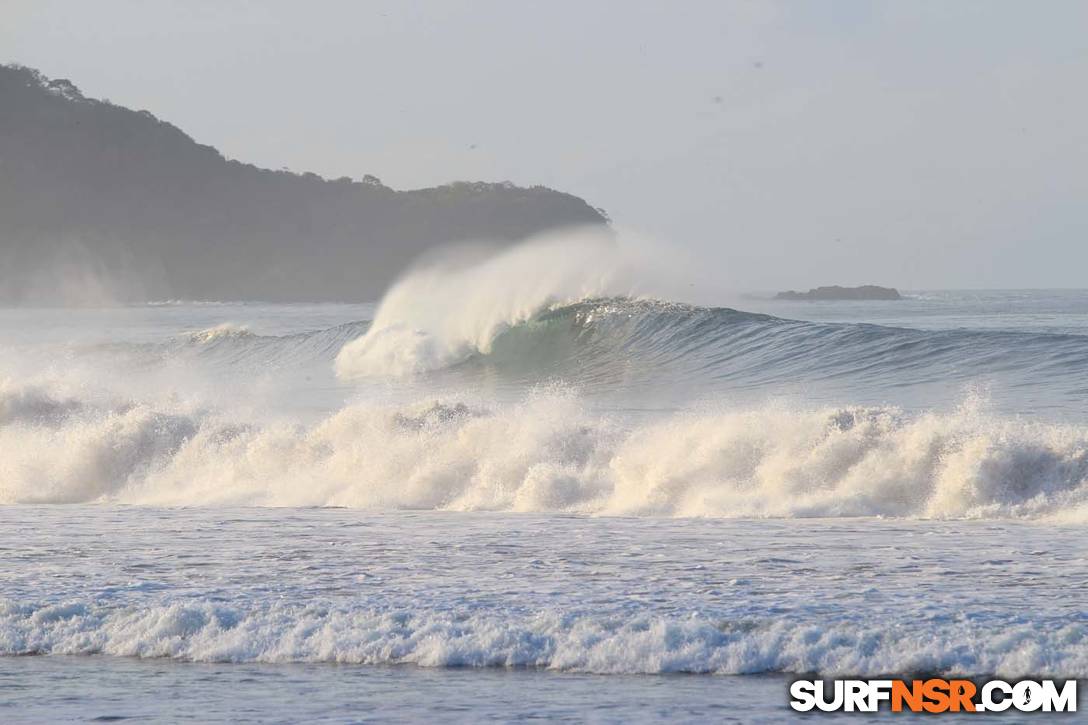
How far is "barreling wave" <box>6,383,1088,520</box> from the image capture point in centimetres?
1334

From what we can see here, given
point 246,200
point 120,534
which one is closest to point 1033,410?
point 120,534

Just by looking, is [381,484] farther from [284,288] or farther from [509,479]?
[284,288]

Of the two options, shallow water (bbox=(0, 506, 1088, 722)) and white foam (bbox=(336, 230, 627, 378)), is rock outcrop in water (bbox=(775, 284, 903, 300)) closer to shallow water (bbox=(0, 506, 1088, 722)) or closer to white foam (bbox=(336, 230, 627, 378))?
white foam (bbox=(336, 230, 627, 378))

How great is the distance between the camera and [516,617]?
8781mm

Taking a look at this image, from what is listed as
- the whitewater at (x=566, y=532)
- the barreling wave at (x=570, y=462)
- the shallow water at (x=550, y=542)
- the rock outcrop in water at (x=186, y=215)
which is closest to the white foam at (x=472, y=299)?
the whitewater at (x=566, y=532)

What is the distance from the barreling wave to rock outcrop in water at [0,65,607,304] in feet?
376

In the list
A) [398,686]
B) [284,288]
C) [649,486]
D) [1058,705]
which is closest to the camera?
[1058,705]

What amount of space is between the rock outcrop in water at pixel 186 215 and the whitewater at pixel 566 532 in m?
111

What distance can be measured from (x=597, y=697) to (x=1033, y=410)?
39.8 feet

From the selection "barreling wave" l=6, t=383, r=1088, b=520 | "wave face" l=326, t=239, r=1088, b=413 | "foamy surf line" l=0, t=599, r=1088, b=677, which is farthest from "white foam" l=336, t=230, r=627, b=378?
"foamy surf line" l=0, t=599, r=1088, b=677

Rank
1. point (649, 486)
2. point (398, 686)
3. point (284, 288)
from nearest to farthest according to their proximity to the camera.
Answer: point (398, 686), point (649, 486), point (284, 288)

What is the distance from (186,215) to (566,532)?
13731cm

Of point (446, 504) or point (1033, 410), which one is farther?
point (1033, 410)

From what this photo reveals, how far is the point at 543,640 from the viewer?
8367 millimetres
